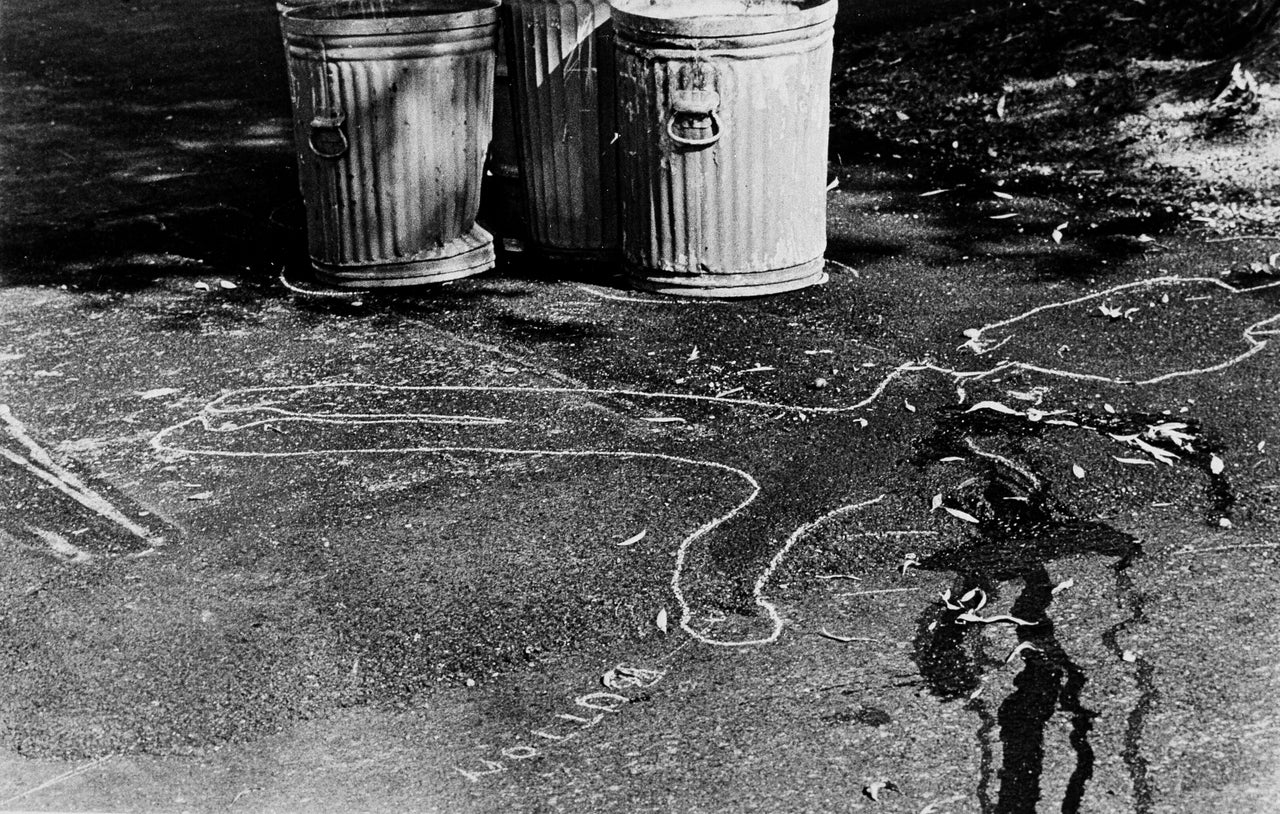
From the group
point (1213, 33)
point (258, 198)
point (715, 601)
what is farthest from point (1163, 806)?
point (1213, 33)

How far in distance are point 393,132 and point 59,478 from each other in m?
2.10

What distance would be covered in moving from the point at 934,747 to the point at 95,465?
9.95 feet

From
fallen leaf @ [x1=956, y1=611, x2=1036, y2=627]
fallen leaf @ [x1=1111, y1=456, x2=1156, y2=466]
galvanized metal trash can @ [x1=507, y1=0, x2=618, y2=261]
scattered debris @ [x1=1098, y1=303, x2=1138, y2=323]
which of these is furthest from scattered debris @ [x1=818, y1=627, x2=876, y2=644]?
galvanized metal trash can @ [x1=507, y1=0, x2=618, y2=261]

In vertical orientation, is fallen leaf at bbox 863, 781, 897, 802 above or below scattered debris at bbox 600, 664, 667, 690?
above

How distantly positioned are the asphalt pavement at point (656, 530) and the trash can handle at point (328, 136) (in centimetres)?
64

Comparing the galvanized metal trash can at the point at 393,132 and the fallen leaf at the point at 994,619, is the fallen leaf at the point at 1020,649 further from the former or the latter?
the galvanized metal trash can at the point at 393,132

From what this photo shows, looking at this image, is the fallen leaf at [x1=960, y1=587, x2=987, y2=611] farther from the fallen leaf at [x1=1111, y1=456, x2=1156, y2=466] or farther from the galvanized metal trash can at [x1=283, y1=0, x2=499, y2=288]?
the galvanized metal trash can at [x1=283, y1=0, x2=499, y2=288]

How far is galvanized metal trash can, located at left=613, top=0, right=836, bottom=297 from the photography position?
596cm

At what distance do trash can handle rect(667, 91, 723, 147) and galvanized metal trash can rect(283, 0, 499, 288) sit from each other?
96 centimetres

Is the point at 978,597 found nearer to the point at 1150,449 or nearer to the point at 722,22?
the point at 1150,449

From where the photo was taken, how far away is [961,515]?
467 cm

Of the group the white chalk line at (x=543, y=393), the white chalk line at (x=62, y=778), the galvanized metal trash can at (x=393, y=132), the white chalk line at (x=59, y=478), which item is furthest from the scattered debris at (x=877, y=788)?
the galvanized metal trash can at (x=393, y=132)

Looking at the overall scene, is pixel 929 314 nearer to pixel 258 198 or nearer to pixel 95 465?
pixel 95 465

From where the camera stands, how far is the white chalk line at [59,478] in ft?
15.8
